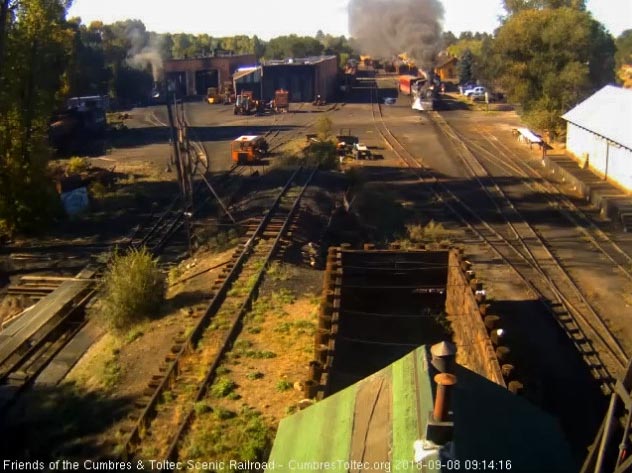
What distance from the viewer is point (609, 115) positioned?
2684 cm

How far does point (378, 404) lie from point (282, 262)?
11.0 m

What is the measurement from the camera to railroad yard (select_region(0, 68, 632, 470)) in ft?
28.6

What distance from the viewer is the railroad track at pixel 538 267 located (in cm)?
1120

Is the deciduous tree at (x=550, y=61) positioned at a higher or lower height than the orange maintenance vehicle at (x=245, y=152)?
higher

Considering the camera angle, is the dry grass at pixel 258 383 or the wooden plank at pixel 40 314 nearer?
the dry grass at pixel 258 383

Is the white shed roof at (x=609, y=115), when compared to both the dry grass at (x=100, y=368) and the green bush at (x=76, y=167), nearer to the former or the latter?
the dry grass at (x=100, y=368)

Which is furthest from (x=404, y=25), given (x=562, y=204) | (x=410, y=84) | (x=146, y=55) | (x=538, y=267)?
(x=538, y=267)

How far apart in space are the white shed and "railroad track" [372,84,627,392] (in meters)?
4.09

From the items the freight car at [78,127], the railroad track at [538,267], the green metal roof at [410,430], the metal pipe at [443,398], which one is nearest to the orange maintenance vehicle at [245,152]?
the railroad track at [538,267]

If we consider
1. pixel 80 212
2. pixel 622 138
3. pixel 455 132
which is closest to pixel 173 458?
pixel 80 212

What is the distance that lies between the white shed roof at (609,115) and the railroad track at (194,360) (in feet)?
47.2

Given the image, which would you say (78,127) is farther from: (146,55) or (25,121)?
(25,121)

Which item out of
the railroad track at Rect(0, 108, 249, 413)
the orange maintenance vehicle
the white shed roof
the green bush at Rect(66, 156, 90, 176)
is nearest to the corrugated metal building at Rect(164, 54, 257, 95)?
the orange maintenance vehicle

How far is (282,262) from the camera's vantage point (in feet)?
48.3
